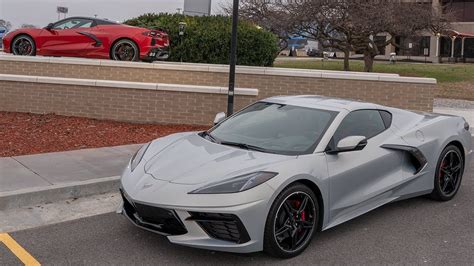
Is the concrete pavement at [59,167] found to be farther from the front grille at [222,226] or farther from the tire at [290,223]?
the tire at [290,223]

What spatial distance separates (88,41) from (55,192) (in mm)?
8693

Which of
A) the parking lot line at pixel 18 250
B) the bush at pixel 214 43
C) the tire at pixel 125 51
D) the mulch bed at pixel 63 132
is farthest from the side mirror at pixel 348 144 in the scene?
the bush at pixel 214 43

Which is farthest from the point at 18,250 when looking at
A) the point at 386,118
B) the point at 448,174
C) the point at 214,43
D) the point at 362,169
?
the point at 214,43

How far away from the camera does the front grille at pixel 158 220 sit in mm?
4035

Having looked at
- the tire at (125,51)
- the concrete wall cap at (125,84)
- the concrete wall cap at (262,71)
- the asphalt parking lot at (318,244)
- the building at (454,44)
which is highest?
the building at (454,44)

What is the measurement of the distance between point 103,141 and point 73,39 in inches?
235

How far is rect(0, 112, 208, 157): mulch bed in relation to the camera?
323 inches

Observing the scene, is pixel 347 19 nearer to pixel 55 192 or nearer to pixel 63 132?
pixel 63 132

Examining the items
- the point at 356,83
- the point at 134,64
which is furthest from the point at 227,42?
the point at 356,83

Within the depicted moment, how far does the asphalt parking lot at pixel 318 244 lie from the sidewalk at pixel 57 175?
2.43ft

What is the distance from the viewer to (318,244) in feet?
15.3

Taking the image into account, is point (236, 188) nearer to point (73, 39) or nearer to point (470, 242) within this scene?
point (470, 242)

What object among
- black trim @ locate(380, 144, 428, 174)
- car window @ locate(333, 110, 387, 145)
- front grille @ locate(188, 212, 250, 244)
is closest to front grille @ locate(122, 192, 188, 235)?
front grille @ locate(188, 212, 250, 244)

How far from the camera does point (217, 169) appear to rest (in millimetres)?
4285
